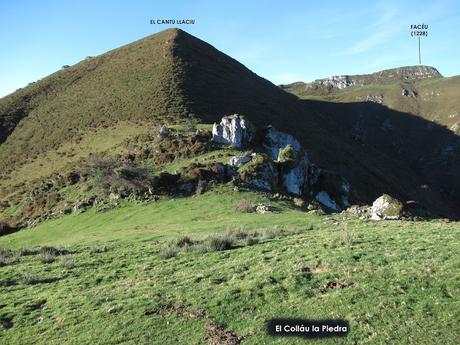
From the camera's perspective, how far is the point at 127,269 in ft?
68.6

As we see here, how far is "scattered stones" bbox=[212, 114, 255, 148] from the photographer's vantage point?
54.6 meters

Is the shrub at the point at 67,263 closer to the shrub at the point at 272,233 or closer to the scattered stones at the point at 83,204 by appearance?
the shrub at the point at 272,233

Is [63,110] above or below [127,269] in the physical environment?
above

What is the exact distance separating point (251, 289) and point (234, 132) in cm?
4017

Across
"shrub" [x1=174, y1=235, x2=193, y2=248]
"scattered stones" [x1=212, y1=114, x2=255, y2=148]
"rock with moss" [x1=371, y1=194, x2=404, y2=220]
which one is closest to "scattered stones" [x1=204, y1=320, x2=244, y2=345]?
"shrub" [x1=174, y1=235, x2=193, y2=248]

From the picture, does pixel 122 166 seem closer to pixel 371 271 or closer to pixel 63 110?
pixel 371 271

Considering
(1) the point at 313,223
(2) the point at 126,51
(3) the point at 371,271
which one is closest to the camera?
(3) the point at 371,271

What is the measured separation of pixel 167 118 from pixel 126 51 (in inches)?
2228

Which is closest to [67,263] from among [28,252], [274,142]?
[28,252]

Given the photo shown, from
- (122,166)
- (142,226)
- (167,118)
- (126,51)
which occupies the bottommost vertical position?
(142,226)

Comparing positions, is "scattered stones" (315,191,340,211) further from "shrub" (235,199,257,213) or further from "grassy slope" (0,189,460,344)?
"grassy slope" (0,189,460,344)

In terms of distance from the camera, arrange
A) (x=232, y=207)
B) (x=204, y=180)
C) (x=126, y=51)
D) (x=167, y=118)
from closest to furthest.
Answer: (x=232, y=207)
(x=204, y=180)
(x=167, y=118)
(x=126, y=51)

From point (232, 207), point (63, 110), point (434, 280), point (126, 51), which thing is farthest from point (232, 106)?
point (434, 280)

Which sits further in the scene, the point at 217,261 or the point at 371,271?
the point at 217,261
